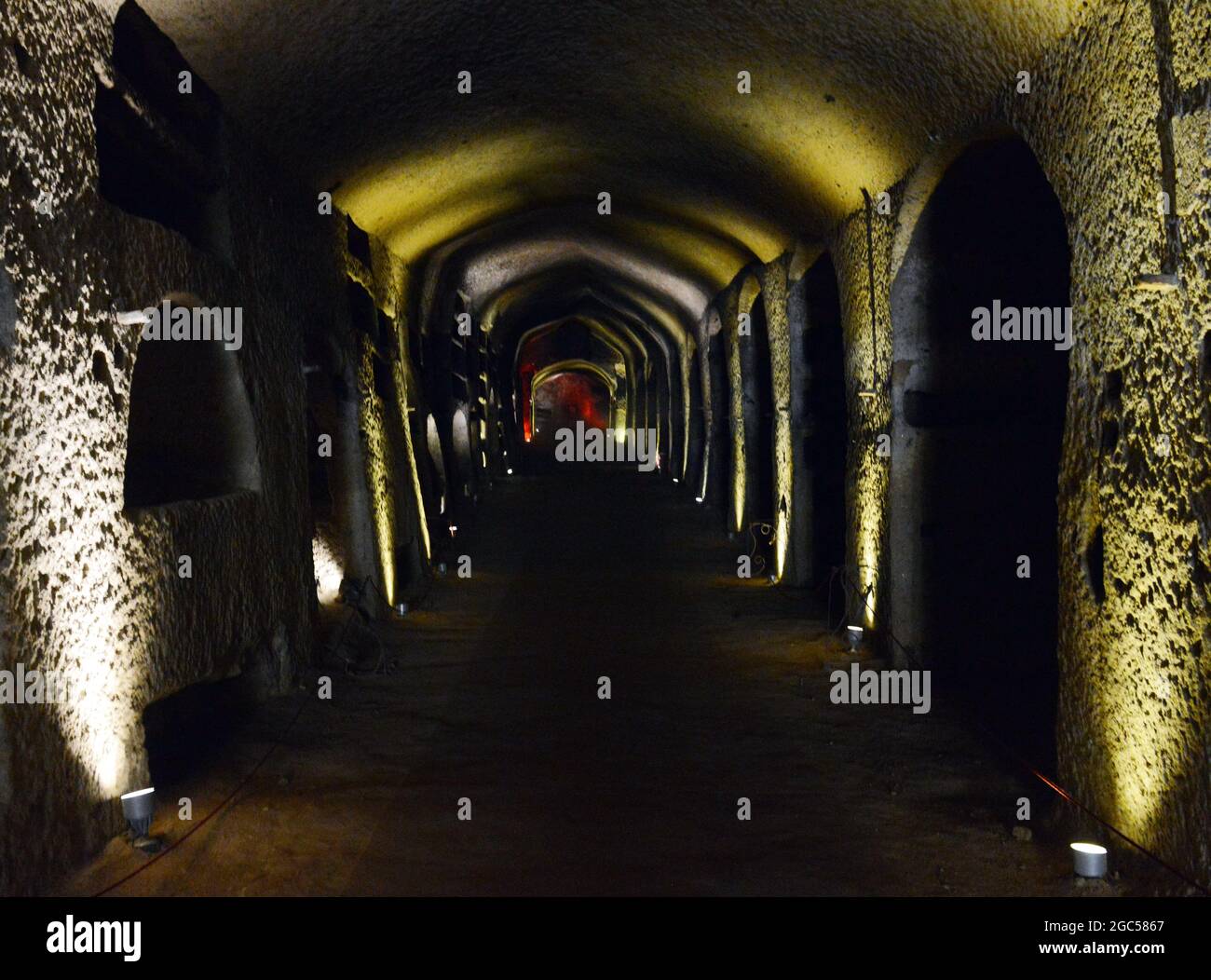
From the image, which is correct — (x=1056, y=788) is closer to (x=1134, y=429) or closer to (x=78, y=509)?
(x=1134, y=429)

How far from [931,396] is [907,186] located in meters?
1.30

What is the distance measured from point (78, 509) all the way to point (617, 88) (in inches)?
179

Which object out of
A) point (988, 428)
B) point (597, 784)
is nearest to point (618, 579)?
point (988, 428)

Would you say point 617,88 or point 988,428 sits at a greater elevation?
point 617,88

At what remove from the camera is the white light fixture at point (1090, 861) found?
387 centimetres

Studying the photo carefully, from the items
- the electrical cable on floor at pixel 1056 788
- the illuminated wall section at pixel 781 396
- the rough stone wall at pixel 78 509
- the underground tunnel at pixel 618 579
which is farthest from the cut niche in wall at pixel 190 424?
the illuminated wall section at pixel 781 396

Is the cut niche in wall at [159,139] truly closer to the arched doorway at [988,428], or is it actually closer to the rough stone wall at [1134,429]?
the rough stone wall at [1134,429]

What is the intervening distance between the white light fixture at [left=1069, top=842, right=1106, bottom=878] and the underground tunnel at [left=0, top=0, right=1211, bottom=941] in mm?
23

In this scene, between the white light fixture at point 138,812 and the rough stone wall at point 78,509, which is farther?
the white light fixture at point 138,812

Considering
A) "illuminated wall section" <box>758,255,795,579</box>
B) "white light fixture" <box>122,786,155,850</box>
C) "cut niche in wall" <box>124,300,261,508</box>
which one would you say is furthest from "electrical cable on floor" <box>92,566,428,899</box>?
"illuminated wall section" <box>758,255,795,579</box>

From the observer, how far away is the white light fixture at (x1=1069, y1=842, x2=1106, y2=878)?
387 cm

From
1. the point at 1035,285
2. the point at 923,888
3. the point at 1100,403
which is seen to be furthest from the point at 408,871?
the point at 1035,285

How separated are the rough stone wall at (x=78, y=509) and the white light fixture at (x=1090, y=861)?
3577mm

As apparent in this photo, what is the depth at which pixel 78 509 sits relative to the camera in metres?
4.01
